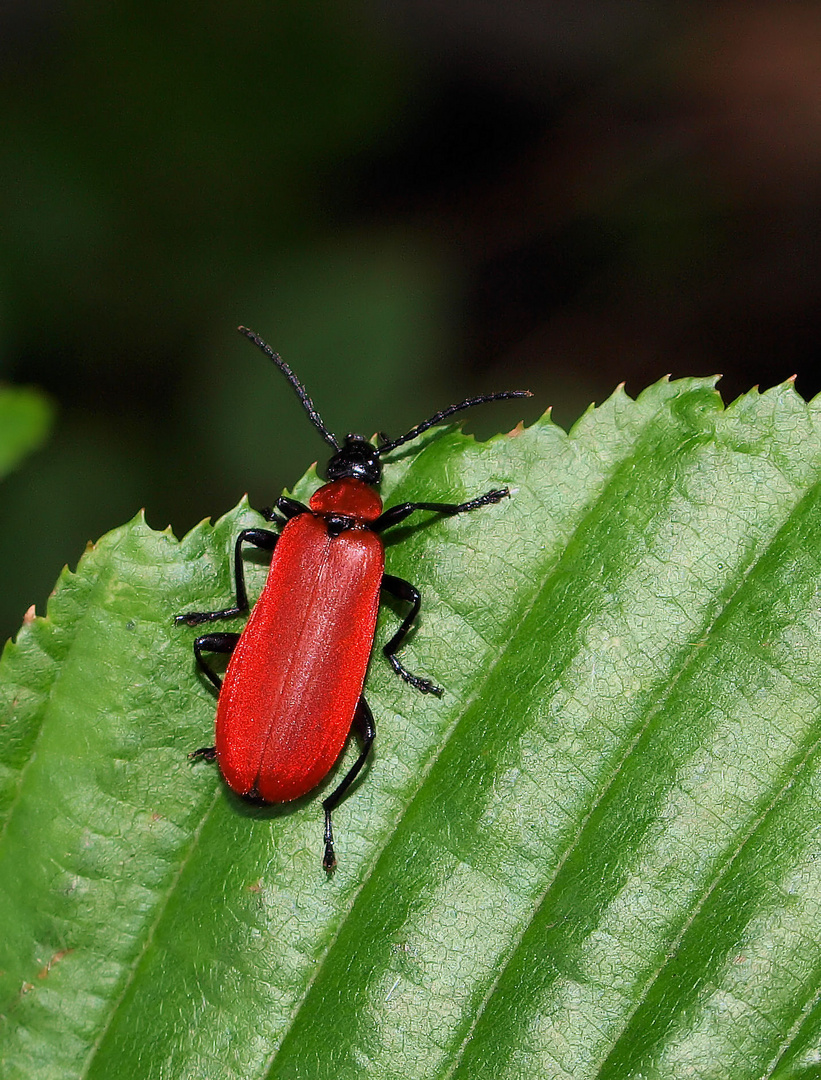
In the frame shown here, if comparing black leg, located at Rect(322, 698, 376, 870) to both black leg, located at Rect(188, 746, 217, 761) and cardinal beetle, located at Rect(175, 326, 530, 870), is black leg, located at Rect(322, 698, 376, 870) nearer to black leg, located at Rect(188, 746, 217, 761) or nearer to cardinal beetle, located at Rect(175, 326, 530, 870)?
cardinal beetle, located at Rect(175, 326, 530, 870)

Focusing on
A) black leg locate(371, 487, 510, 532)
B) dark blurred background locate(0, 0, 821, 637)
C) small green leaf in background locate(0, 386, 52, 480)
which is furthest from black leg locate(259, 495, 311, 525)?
dark blurred background locate(0, 0, 821, 637)

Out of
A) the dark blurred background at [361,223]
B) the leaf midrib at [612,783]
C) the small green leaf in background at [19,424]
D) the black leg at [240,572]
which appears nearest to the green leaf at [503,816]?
the leaf midrib at [612,783]

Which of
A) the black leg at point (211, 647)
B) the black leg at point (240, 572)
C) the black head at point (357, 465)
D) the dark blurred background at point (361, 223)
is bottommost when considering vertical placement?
the black leg at point (211, 647)

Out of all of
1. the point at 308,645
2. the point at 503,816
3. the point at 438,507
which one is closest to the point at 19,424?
the point at 308,645

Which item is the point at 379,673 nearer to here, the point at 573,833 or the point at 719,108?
the point at 573,833

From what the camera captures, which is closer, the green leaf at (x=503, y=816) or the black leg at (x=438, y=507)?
the green leaf at (x=503, y=816)

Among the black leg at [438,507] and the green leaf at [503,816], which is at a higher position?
the black leg at [438,507]

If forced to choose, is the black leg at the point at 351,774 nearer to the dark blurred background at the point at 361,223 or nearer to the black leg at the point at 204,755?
the black leg at the point at 204,755
